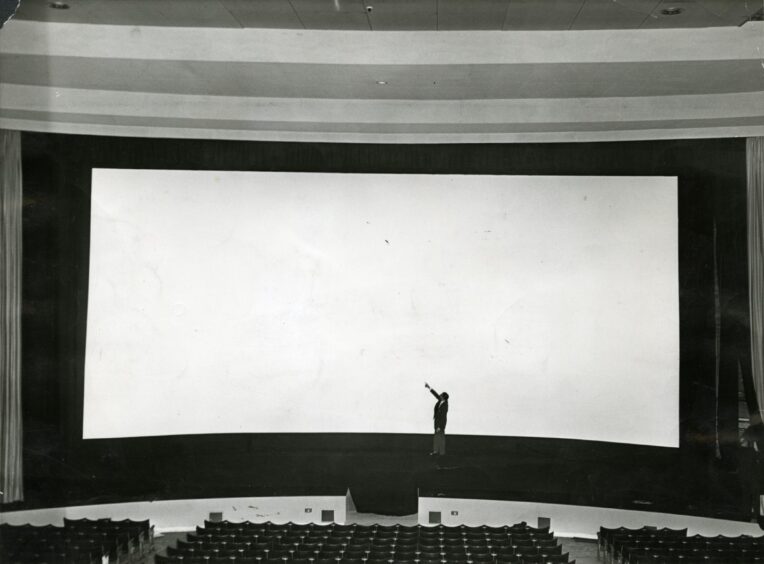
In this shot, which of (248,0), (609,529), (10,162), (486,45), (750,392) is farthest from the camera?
(609,529)

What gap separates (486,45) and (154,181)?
14.7 ft

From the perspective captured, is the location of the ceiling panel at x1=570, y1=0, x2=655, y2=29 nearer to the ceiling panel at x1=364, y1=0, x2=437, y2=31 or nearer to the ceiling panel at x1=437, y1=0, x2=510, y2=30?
the ceiling panel at x1=437, y1=0, x2=510, y2=30

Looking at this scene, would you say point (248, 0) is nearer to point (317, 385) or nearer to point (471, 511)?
point (317, 385)

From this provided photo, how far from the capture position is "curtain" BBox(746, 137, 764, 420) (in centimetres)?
709

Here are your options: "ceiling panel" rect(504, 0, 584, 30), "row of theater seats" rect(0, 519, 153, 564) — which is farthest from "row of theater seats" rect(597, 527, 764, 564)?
"ceiling panel" rect(504, 0, 584, 30)

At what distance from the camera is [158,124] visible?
7.89m

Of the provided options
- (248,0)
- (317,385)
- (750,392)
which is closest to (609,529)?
(750,392)

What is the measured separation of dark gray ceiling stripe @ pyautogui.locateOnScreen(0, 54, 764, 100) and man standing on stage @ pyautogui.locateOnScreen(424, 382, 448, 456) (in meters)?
4.30

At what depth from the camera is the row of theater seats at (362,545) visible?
606cm

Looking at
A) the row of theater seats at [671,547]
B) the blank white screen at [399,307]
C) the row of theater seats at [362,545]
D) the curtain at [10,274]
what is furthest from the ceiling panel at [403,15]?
the row of theater seats at [671,547]

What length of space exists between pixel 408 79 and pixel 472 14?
4.49 feet

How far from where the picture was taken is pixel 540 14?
601 cm

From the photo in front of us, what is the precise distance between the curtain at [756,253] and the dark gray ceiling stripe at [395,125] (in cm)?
50

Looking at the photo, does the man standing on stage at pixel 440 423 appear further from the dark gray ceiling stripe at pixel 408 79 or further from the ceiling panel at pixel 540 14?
the ceiling panel at pixel 540 14
